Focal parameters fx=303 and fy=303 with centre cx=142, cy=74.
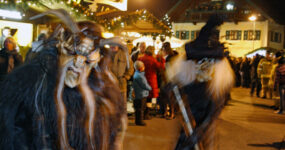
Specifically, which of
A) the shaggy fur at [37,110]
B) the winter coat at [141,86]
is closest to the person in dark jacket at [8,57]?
the winter coat at [141,86]

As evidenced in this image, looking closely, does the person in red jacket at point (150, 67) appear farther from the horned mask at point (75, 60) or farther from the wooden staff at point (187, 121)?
the horned mask at point (75, 60)

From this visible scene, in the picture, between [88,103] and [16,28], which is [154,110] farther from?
[88,103]

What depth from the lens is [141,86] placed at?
22.4 ft

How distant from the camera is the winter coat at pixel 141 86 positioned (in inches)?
268

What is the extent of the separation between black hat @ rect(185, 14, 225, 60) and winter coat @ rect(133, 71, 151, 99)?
320cm

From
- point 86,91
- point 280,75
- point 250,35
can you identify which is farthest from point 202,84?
point 250,35

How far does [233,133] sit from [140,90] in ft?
7.35

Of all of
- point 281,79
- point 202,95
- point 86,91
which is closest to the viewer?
point 86,91

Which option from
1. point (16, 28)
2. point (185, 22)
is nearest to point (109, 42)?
point (16, 28)

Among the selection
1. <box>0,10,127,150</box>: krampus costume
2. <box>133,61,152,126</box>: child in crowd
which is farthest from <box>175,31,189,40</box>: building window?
<box>0,10,127,150</box>: krampus costume

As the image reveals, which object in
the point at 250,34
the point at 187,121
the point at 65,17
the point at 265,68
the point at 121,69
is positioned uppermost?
the point at 250,34

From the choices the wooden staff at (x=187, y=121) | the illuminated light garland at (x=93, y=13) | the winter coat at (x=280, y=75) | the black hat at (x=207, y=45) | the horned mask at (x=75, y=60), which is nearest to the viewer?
the horned mask at (x=75, y=60)

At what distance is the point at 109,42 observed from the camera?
2699 mm

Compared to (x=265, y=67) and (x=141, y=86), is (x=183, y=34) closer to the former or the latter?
(x=265, y=67)
